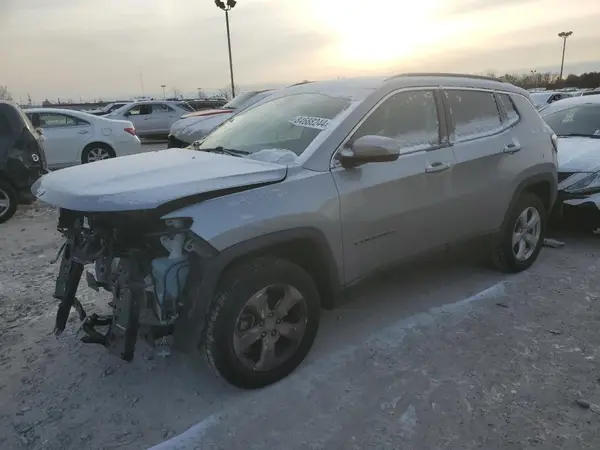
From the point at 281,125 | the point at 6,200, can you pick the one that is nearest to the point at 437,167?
the point at 281,125

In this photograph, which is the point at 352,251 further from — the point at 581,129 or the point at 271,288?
the point at 581,129

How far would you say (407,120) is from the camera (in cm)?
387

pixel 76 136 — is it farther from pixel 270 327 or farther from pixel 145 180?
pixel 270 327

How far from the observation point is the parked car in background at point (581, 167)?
5809 millimetres

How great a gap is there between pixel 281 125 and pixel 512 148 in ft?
6.98

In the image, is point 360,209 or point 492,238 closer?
point 360,209

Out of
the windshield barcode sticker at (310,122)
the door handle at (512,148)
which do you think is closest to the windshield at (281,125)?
the windshield barcode sticker at (310,122)

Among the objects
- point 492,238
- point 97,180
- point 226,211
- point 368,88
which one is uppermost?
point 368,88

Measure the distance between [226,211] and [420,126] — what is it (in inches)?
72.5

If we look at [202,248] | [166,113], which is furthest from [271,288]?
[166,113]

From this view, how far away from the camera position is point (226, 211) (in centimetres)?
283

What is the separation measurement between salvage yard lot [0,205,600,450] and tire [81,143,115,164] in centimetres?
733

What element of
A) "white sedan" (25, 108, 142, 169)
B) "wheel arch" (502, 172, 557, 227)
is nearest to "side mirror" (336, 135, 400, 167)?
"wheel arch" (502, 172, 557, 227)

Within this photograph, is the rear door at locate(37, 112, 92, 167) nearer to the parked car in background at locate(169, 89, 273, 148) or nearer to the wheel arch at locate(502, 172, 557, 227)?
the parked car in background at locate(169, 89, 273, 148)
